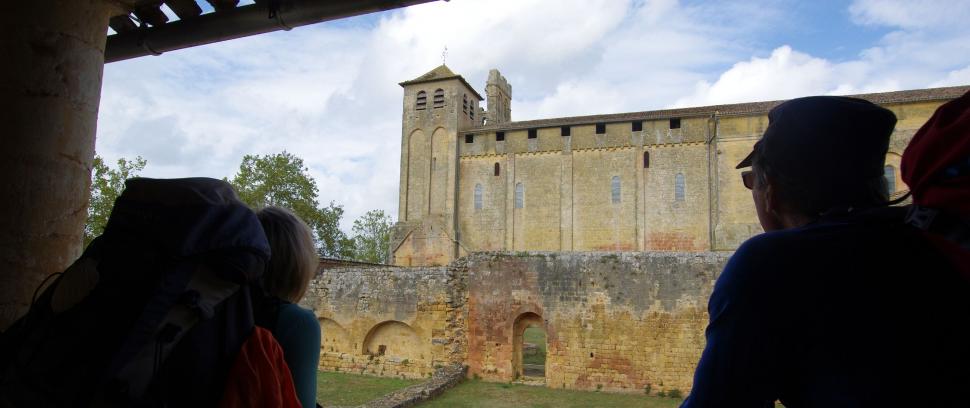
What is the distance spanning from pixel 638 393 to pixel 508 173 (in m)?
22.0

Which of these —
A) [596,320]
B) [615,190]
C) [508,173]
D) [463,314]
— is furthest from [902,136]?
[463,314]

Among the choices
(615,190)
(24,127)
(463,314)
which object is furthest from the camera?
(615,190)

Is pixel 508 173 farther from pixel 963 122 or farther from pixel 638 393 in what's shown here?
pixel 963 122

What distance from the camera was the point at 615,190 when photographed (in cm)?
3441

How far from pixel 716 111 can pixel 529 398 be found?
23.8 m

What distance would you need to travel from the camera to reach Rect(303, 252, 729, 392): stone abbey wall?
1518cm

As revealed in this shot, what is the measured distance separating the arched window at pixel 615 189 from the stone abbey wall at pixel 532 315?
18.5 m

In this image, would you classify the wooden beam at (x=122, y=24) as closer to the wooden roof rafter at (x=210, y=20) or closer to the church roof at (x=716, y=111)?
the wooden roof rafter at (x=210, y=20)

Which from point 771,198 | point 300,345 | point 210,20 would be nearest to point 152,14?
point 210,20

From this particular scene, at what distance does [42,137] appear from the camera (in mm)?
2682

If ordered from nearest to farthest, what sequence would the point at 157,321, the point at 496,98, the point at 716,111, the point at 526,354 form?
1. the point at 157,321
2. the point at 526,354
3. the point at 716,111
4. the point at 496,98

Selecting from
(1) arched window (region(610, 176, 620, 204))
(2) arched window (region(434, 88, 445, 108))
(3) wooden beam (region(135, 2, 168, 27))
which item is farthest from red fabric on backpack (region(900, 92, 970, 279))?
(2) arched window (region(434, 88, 445, 108))

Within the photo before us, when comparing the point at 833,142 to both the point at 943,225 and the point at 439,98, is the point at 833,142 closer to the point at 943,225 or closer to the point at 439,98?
the point at 943,225

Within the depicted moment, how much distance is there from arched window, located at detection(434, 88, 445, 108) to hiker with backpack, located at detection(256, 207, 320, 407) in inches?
1434
